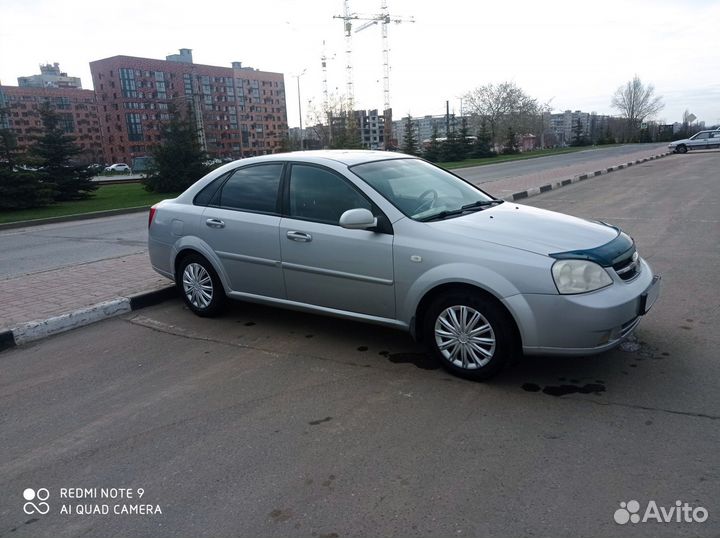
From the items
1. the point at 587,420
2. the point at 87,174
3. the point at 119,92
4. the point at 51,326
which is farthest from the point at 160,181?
the point at 119,92

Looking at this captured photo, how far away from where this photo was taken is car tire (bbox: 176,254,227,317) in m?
5.55

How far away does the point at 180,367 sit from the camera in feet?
14.8

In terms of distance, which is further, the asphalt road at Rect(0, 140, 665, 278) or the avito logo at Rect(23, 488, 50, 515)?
the asphalt road at Rect(0, 140, 665, 278)

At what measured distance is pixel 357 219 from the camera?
4.20 m

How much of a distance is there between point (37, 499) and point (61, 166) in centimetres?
2271

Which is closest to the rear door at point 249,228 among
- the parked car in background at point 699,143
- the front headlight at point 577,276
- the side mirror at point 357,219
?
the side mirror at point 357,219

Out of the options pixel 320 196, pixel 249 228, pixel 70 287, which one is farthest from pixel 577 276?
pixel 70 287

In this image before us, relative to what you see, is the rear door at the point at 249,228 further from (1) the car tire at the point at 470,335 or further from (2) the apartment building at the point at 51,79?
(2) the apartment building at the point at 51,79

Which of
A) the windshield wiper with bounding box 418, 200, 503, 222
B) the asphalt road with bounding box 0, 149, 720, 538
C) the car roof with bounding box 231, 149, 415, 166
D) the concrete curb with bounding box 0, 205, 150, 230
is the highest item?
the car roof with bounding box 231, 149, 415, 166

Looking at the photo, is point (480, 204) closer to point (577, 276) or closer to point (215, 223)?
point (577, 276)

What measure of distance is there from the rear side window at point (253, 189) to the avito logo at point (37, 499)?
2.86m

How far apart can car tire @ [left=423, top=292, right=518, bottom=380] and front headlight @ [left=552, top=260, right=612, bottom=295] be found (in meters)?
0.43

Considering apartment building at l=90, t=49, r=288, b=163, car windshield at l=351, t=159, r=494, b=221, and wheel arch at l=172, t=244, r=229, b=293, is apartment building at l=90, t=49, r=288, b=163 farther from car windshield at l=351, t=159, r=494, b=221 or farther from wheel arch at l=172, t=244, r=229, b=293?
car windshield at l=351, t=159, r=494, b=221

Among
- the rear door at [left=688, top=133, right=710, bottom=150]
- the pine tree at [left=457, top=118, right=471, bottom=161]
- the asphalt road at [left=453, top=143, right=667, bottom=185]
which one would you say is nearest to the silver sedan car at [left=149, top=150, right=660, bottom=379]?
the asphalt road at [left=453, top=143, right=667, bottom=185]
